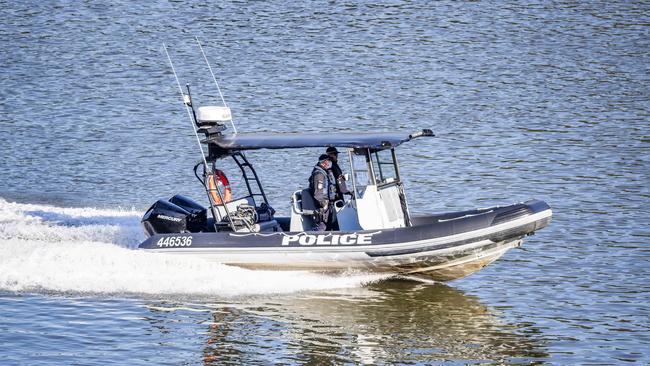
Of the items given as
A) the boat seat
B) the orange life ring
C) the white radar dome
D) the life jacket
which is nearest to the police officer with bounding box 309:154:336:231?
the life jacket

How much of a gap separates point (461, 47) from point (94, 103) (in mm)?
9980

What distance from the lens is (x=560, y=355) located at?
13.9 meters

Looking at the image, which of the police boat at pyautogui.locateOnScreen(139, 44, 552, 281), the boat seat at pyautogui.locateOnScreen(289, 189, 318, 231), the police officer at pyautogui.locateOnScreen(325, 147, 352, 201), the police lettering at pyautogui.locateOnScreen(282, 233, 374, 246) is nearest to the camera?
the police boat at pyautogui.locateOnScreen(139, 44, 552, 281)

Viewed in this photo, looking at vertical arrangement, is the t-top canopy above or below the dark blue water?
above

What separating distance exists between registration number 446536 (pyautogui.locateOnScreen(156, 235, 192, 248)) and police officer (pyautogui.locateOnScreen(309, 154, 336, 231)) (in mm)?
1712

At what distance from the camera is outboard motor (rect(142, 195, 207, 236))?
1669 centimetres

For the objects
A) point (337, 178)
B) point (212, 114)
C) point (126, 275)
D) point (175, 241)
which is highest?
point (212, 114)

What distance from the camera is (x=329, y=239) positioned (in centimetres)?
1577

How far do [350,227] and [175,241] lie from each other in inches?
91.1

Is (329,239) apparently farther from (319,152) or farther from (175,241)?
(319,152)

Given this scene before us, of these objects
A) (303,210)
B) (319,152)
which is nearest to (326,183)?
A: (303,210)

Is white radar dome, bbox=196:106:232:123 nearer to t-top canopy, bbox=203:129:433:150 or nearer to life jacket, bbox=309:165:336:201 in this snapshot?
t-top canopy, bbox=203:129:433:150

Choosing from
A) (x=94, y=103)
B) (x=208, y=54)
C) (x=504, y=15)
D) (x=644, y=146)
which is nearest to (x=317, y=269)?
(x=644, y=146)

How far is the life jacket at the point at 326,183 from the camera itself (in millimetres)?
16172
